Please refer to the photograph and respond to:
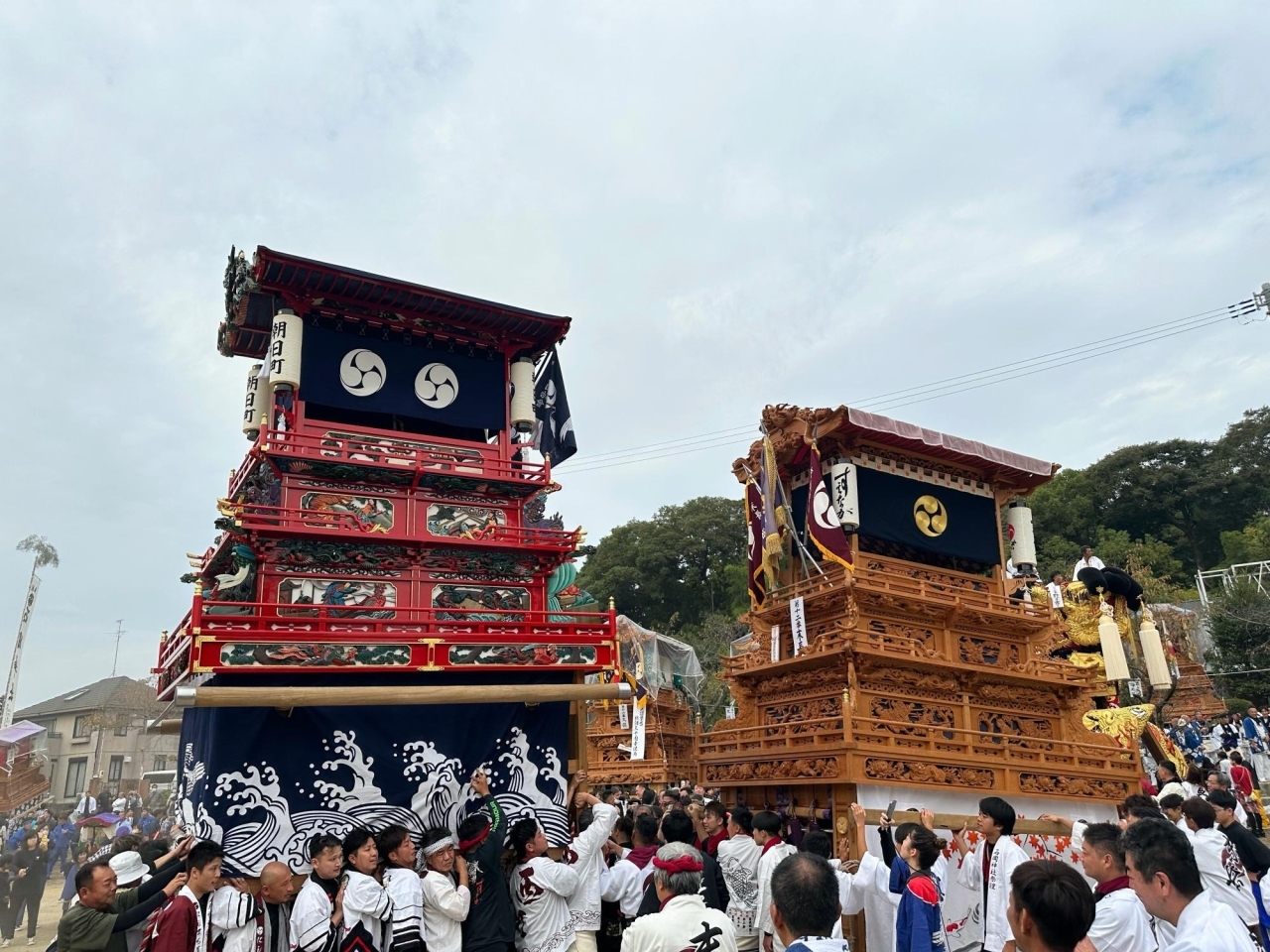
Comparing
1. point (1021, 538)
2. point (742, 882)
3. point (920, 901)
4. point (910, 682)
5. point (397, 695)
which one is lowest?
point (742, 882)

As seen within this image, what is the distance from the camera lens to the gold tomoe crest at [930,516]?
16445mm

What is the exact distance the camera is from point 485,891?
666cm

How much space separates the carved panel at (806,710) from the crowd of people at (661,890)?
6.19 m

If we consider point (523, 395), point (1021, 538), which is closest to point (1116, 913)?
point (523, 395)

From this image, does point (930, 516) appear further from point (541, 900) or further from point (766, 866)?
point (541, 900)

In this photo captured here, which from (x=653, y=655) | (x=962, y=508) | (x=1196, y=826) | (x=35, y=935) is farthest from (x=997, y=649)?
(x=35, y=935)

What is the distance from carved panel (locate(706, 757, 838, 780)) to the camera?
40.7 ft

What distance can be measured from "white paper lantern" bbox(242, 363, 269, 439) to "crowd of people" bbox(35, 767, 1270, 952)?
20.4 ft

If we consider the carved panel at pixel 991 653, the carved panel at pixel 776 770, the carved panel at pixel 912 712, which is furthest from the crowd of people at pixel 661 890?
the carved panel at pixel 991 653

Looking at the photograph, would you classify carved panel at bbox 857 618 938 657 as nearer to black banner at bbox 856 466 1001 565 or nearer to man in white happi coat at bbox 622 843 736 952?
black banner at bbox 856 466 1001 565

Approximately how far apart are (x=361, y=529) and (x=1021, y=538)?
13.5 metres

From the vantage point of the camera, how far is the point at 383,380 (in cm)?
1202

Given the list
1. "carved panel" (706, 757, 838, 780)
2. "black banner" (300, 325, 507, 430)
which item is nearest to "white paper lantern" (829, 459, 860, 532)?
"carved panel" (706, 757, 838, 780)

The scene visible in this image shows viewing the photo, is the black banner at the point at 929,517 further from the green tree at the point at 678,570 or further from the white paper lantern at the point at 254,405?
the green tree at the point at 678,570
